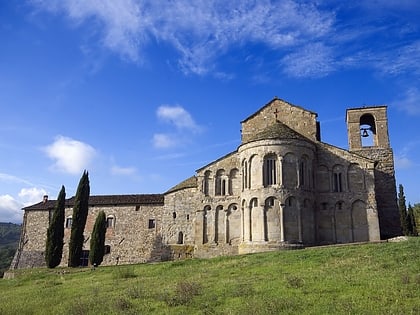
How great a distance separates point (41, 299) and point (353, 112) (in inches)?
1094

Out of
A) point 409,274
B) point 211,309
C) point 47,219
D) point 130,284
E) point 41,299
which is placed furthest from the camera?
point 47,219

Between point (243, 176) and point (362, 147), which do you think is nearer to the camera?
point (243, 176)

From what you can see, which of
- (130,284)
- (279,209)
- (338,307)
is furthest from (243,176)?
(338,307)

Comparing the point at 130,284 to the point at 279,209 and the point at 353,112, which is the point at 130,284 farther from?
the point at 353,112

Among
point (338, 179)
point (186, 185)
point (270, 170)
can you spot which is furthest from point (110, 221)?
point (338, 179)

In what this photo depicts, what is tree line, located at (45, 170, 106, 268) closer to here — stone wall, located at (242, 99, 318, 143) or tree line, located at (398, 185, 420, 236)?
stone wall, located at (242, 99, 318, 143)

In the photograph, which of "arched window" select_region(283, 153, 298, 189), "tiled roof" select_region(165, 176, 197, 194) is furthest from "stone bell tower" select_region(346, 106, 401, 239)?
"tiled roof" select_region(165, 176, 197, 194)

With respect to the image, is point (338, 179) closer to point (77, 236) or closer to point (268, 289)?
point (268, 289)

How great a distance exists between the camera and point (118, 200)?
4072 centimetres

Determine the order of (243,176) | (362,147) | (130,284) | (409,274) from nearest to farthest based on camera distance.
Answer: (409,274), (130,284), (243,176), (362,147)

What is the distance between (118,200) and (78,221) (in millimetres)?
6213

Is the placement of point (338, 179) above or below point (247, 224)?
above

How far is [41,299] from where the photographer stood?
1650cm

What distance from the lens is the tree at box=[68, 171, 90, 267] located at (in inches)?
1331
